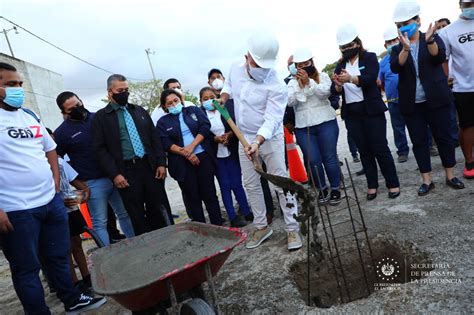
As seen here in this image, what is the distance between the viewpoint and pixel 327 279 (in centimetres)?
274

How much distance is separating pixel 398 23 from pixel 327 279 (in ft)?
8.58

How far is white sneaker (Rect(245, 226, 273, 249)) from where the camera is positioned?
3.36 m

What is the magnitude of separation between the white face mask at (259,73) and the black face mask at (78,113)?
6.11ft

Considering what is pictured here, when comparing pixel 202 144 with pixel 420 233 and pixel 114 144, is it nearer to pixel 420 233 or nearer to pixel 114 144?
pixel 114 144

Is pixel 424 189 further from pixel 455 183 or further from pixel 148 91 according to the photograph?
pixel 148 91

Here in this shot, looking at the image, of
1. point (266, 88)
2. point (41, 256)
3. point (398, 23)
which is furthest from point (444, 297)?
point (41, 256)

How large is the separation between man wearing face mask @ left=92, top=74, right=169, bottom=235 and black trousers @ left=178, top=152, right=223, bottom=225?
377 mm

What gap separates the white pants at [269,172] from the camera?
3.21 metres

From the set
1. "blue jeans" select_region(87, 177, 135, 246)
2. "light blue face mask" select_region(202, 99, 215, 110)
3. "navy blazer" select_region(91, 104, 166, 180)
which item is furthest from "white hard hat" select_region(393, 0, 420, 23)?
"blue jeans" select_region(87, 177, 135, 246)

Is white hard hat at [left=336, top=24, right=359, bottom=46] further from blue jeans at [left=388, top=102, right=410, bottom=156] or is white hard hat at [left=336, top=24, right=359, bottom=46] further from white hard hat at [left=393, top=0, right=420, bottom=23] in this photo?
blue jeans at [left=388, top=102, right=410, bottom=156]

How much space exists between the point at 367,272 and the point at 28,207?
8.83 feet

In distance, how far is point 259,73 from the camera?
3045mm

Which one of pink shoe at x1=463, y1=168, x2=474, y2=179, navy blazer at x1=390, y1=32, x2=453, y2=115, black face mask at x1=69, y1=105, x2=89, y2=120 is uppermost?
black face mask at x1=69, y1=105, x2=89, y2=120

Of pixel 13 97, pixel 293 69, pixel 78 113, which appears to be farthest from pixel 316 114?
pixel 13 97
